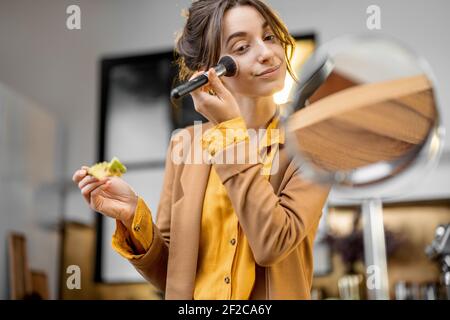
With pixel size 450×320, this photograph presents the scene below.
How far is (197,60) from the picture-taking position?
767 millimetres

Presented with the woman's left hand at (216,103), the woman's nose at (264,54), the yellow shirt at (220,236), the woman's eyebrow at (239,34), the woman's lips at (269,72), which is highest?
the woman's eyebrow at (239,34)

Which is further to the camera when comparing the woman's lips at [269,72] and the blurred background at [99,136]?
the blurred background at [99,136]

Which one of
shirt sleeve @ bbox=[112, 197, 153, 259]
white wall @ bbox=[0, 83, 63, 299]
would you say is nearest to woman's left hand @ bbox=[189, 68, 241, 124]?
shirt sleeve @ bbox=[112, 197, 153, 259]

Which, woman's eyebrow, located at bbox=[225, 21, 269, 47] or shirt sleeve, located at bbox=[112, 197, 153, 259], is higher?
woman's eyebrow, located at bbox=[225, 21, 269, 47]

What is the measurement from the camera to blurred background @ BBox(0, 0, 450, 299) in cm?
175

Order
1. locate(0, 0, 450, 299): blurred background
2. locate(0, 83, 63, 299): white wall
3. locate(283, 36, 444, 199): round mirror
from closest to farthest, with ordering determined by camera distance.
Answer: locate(283, 36, 444, 199): round mirror, locate(0, 0, 450, 299): blurred background, locate(0, 83, 63, 299): white wall

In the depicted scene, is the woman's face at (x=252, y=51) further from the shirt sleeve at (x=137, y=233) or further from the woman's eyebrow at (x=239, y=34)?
the shirt sleeve at (x=137, y=233)

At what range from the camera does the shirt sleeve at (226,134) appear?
0.63 meters

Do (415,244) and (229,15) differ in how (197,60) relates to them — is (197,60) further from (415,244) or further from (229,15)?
(415,244)

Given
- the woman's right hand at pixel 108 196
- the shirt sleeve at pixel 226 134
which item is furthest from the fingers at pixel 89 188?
the shirt sleeve at pixel 226 134

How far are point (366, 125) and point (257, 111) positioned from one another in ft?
0.54

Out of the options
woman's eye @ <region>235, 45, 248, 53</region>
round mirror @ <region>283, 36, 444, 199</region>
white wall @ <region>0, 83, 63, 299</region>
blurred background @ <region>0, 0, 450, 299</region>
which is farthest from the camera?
white wall @ <region>0, 83, 63, 299</region>

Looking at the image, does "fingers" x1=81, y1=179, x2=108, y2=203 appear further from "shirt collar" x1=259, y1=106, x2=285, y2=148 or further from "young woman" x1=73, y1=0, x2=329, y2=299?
"shirt collar" x1=259, y1=106, x2=285, y2=148

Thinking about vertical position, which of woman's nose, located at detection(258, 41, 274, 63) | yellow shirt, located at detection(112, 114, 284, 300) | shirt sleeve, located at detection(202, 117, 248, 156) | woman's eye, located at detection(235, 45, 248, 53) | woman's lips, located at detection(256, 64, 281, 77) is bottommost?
yellow shirt, located at detection(112, 114, 284, 300)
